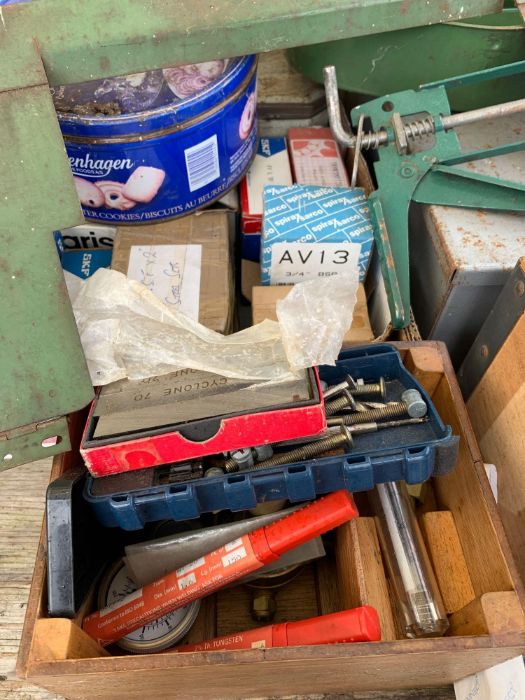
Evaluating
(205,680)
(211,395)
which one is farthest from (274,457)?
(205,680)

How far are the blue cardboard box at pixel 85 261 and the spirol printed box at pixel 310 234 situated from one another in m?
0.22

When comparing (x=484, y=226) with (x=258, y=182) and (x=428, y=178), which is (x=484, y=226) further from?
(x=258, y=182)

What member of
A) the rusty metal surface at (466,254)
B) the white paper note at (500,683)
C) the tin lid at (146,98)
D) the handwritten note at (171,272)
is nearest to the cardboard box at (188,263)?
the handwritten note at (171,272)

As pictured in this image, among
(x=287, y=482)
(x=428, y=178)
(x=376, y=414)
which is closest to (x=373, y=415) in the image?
(x=376, y=414)

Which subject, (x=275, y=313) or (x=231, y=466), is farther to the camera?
(x=275, y=313)

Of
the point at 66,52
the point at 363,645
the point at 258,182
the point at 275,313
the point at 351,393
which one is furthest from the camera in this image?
the point at 258,182

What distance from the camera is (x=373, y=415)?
609mm

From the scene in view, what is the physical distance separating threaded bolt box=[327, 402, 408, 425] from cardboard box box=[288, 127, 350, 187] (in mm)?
396

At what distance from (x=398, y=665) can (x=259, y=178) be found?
644 millimetres

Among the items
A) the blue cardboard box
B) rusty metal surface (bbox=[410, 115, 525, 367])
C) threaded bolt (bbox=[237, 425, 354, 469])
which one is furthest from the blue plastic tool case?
the blue cardboard box

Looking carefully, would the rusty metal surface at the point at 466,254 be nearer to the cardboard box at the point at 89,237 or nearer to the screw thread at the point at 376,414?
the screw thread at the point at 376,414

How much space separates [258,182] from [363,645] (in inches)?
24.4

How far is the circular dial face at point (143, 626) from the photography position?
641 millimetres

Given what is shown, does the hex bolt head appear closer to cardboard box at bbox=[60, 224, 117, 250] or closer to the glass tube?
the glass tube
